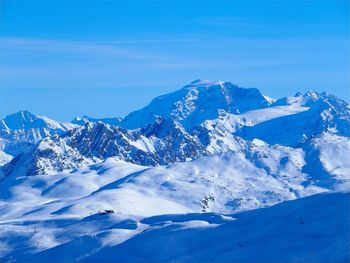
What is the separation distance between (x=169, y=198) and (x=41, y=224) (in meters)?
107

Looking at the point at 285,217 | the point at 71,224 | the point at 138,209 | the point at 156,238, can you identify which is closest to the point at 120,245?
the point at 156,238

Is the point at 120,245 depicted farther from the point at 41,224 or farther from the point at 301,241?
the point at 41,224

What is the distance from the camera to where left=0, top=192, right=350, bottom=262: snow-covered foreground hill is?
51.4 m

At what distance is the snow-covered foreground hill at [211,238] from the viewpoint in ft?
169

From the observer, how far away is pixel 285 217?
61.5 m

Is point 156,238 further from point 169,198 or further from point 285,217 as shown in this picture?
point 169,198

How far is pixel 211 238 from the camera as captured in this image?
60.6 m

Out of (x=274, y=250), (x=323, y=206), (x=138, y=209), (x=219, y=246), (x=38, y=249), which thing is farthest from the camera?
(x=138, y=209)

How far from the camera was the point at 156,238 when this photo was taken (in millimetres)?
62438

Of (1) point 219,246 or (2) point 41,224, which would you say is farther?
(2) point 41,224

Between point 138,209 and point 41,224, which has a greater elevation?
point 41,224

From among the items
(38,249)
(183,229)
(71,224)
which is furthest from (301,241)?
(71,224)

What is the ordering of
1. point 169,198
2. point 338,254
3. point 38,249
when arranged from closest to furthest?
point 338,254
point 38,249
point 169,198

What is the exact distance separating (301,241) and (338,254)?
5876 mm
